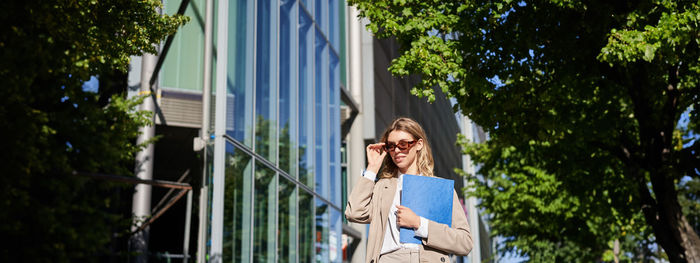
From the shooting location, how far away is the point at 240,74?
11.1 m

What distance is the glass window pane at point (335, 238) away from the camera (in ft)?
53.3

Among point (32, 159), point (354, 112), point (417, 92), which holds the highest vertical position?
point (354, 112)

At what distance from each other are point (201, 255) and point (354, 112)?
39.1ft

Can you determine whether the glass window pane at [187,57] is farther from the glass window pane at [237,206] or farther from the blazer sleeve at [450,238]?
the blazer sleeve at [450,238]

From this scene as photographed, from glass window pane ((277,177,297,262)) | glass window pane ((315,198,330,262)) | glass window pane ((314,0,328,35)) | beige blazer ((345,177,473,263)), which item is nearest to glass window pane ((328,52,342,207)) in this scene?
glass window pane ((314,0,328,35))

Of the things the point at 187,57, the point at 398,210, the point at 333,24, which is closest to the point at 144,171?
the point at 187,57

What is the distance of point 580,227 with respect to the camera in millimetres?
18750

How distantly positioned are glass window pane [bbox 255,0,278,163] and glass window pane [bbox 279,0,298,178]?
473 mm

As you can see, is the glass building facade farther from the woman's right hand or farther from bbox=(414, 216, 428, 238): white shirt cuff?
bbox=(414, 216, 428, 238): white shirt cuff

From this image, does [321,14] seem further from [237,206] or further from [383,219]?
[383,219]

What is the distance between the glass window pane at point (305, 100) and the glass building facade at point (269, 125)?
22 millimetres

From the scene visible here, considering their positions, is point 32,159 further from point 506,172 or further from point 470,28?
point 506,172

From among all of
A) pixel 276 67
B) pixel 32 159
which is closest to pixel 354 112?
pixel 276 67

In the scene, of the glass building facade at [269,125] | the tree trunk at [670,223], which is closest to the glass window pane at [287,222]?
the glass building facade at [269,125]
